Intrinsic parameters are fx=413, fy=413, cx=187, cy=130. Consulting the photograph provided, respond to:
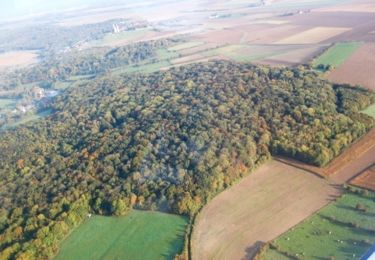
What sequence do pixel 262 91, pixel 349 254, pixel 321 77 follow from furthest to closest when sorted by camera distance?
pixel 321 77
pixel 262 91
pixel 349 254

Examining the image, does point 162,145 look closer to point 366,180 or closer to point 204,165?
point 204,165

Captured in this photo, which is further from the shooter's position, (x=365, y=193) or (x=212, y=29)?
(x=212, y=29)

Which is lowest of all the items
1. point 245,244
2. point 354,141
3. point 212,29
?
point 245,244

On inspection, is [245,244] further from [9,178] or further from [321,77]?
[321,77]

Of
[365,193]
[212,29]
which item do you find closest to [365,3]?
[212,29]

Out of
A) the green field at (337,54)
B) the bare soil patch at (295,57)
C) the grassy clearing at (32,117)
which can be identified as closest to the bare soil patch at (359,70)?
the green field at (337,54)

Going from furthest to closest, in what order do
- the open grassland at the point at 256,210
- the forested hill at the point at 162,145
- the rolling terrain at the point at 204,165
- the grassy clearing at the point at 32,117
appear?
the grassy clearing at the point at 32,117 < the forested hill at the point at 162,145 < the rolling terrain at the point at 204,165 < the open grassland at the point at 256,210

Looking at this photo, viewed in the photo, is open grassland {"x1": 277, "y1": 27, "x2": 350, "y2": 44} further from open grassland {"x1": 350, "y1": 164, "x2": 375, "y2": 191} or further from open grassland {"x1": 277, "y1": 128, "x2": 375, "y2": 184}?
open grassland {"x1": 350, "y1": 164, "x2": 375, "y2": 191}

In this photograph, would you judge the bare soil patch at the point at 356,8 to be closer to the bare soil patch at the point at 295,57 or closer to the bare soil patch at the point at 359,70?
the bare soil patch at the point at 295,57
